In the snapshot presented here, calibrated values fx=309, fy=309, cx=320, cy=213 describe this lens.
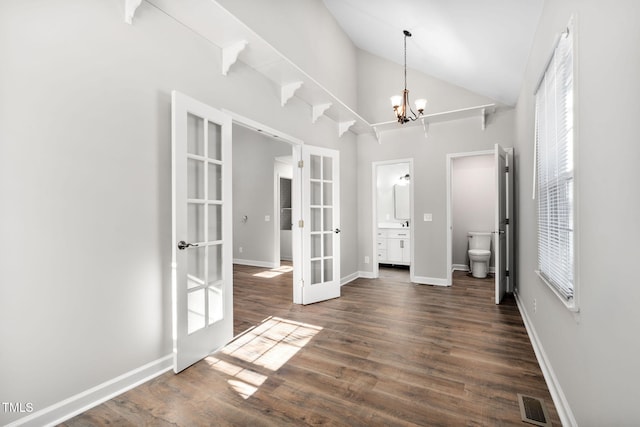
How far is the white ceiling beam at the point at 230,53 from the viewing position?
267 cm

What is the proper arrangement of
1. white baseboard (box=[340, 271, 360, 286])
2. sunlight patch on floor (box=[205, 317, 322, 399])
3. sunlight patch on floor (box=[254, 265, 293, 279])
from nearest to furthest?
sunlight patch on floor (box=[205, 317, 322, 399]) → white baseboard (box=[340, 271, 360, 286]) → sunlight patch on floor (box=[254, 265, 293, 279])

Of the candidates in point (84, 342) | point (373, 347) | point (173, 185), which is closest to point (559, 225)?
point (373, 347)

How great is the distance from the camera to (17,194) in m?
1.58

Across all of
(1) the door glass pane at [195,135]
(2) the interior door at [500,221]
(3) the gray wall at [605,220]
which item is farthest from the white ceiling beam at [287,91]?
(2) the interior door at [500,221]

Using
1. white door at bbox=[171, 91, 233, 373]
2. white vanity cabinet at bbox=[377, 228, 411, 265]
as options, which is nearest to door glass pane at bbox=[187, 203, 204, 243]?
white door at bbox=[171, 91, 233, 373]

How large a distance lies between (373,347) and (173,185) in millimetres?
2069

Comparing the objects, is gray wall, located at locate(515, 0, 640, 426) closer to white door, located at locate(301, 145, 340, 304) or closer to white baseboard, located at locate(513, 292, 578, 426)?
white baseboard, located at locate(513, 292, 578, 426)

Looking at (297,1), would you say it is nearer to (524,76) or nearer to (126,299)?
(524,76)

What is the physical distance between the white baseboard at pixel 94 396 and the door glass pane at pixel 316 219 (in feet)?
7.41

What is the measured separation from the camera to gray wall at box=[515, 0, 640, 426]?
100 centimetres

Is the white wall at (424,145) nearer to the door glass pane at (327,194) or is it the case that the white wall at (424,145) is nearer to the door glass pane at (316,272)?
the door glass pane at (327,194)

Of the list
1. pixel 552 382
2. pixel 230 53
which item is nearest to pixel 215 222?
pixel 230 53

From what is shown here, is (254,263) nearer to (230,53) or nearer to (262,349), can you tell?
(262,349)

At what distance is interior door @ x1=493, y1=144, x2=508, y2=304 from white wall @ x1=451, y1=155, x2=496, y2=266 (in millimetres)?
1930
